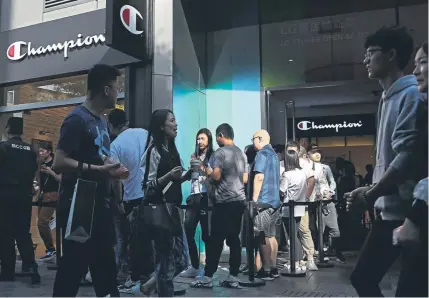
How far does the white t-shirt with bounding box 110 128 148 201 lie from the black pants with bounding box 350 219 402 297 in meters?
3.29

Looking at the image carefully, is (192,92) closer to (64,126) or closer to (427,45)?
(64,126)

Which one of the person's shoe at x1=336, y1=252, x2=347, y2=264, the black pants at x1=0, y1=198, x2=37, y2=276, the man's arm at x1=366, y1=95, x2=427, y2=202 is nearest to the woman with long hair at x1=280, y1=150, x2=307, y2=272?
the person's shoe at x1=336, y1=252, x2=347, y2=264

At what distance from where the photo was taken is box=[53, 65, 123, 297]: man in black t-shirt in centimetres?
292

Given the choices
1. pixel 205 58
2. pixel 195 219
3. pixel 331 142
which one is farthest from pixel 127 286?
pixel 331 142

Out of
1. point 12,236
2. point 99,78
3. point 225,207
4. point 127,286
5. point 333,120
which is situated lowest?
point 127,286

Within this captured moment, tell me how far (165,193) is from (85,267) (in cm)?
94

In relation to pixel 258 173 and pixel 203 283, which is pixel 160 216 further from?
pixel 258 173

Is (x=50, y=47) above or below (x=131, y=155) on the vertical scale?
above

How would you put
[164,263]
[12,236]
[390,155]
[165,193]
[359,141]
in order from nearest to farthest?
[390,155]
[164,263]
[165,193]
[12,236]
[359,141]

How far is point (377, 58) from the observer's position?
279 centimetres

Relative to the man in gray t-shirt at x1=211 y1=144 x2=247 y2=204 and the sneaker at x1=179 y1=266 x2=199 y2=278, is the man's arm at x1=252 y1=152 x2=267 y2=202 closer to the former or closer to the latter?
the man in gray t-shirt at x1=211 y1=144 x2=247 y2=204

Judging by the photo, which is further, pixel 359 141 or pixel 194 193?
pixel 359 141

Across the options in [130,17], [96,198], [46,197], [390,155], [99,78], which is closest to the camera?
[390,155]

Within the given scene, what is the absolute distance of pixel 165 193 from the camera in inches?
147
